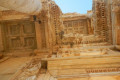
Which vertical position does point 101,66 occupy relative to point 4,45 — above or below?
below

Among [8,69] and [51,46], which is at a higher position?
[51,46]

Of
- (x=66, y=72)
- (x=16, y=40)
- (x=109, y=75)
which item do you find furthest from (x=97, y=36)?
(x=16, y=40)

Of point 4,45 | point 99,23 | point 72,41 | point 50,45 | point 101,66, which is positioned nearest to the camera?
point 101,66

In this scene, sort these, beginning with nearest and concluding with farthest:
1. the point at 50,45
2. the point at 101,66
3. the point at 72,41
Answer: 1. the point at 101,66
2. the point at 50,45
3. the point at 72,41

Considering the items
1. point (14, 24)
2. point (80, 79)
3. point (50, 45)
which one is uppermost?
point (14, 24)

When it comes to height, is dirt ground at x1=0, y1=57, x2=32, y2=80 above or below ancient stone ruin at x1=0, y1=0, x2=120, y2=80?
below

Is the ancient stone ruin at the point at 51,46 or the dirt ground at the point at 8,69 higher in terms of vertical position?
the ancient stone ruin at the point at 51,46

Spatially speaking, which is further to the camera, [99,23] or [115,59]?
[99,23]

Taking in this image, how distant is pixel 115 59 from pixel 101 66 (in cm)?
57

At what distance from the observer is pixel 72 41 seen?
5590 millimetres

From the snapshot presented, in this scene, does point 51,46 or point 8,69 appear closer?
point 8,69

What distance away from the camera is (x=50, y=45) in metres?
4.53

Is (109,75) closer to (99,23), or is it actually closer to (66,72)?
(66,72)

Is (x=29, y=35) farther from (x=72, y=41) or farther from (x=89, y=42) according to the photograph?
(x=89, y=42)
